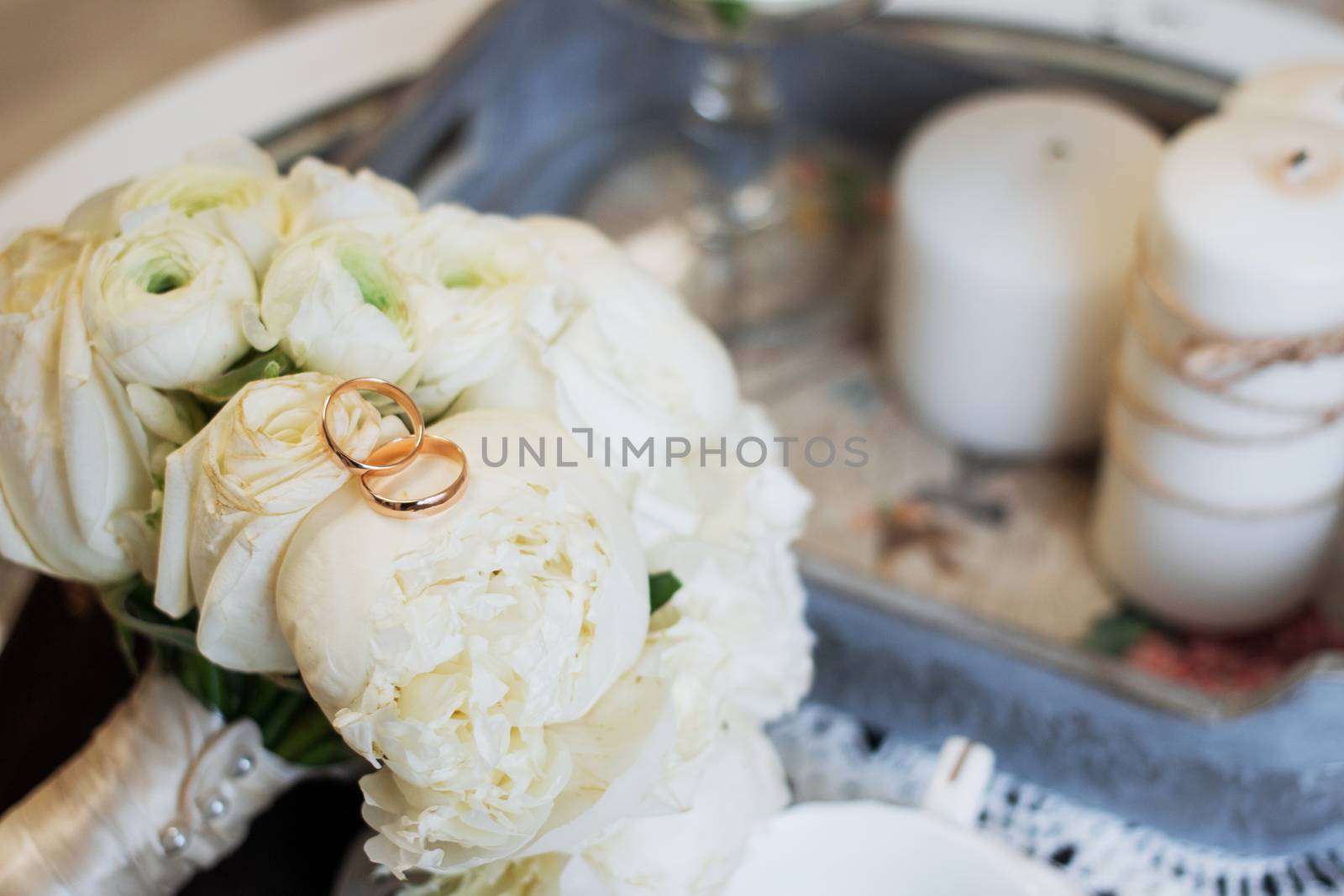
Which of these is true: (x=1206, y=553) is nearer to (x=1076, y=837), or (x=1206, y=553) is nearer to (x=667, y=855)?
(x=1076, y=837)

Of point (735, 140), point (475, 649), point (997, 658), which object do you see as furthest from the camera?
point (735, 140)

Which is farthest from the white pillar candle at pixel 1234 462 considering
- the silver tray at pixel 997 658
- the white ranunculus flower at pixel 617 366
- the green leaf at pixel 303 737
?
the green leaf at pixel 303 737

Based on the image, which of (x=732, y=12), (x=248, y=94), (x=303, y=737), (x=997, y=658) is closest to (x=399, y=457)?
(x=303, y=737)

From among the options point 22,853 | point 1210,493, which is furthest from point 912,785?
point 22,853

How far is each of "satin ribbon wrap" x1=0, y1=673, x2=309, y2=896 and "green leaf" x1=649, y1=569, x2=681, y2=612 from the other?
0.38 feet

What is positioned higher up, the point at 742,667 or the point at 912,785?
the point at 742,667

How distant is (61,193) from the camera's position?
0.58m

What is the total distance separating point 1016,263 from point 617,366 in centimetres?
27

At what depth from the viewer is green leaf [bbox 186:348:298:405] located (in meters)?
0.28

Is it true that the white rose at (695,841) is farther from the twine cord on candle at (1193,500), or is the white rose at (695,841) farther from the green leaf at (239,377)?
the twine cord on candle at (1193,500)

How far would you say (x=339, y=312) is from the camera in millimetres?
271

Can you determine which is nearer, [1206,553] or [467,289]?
[467,289]

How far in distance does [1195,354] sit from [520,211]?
1.12 ft

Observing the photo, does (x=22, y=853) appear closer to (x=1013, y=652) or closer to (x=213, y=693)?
(x=213, y=693)
